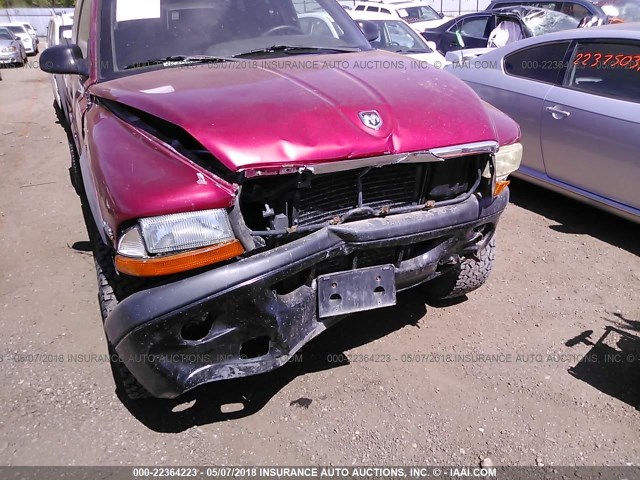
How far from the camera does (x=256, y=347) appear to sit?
239 centimetres

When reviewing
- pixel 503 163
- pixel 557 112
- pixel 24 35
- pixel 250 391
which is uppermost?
pixel 24 35

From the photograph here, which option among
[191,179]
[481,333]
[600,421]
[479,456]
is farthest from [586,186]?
[191,179]

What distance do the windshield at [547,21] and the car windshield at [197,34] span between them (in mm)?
7158

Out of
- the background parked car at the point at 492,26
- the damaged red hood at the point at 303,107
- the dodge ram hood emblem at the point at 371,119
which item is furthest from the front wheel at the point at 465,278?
the background parked car at the point at 492,26

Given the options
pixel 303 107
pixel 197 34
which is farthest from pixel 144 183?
pixel 197 34

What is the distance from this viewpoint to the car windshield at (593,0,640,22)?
34.3ft

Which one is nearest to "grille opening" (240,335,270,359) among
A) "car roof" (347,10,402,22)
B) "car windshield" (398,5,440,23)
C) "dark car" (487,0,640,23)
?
"car roof" (347,10,402,22)

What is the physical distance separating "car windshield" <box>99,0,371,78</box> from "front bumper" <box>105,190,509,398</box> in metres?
1.40

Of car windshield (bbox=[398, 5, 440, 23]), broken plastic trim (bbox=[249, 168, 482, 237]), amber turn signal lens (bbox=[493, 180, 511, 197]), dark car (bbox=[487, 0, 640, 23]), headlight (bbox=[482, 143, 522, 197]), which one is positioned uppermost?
car windshield (bbox=[398, 5, 440, 23])

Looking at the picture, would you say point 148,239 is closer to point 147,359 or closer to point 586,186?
point 147,359

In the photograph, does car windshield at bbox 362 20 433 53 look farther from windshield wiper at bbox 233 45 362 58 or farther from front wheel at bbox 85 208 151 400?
front wheel at bbox 85 208 151 400

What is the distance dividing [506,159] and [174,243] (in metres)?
1.70

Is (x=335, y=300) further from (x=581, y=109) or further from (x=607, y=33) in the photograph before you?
(x=607, y=33)

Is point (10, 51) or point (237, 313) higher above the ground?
point (10, 51)
